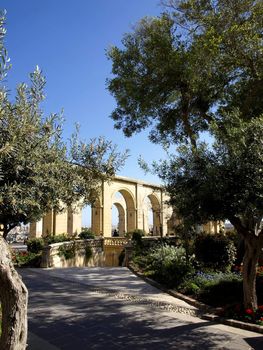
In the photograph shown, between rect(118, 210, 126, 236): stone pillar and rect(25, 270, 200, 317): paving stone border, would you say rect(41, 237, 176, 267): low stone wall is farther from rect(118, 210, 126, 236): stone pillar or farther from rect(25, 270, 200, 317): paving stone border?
rect(118, 210, 126, 236): stone pillar

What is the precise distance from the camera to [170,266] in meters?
12.9

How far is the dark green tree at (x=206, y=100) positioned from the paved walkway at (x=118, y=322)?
1789 millimetres

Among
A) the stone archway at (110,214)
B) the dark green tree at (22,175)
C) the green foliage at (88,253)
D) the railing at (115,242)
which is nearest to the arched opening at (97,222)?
the stone archway at (110,214)

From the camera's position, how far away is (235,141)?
7.29 metres

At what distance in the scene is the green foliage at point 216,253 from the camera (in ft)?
45.8

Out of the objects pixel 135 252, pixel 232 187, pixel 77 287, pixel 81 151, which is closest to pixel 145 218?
pixel 135 252

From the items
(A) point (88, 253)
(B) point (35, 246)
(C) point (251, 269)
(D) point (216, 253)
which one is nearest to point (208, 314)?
(C) point (251, 269)

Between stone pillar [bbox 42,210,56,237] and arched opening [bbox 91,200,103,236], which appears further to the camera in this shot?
arched opening [bbox 91,200,103,236]

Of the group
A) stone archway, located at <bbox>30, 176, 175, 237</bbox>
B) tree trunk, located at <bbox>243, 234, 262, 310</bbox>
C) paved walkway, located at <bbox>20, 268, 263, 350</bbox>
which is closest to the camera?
paved walkway, located at <bbox>20, 268, 263, 350</bbox>

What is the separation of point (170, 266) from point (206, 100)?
677 centimetres

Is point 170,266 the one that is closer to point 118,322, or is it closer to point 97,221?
point 118,322

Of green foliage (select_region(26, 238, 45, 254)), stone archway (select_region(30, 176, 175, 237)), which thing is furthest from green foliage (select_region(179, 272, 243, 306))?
stone archway (select_region(30, 176, 175, 237))

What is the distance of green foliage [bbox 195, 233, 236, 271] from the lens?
1395cm

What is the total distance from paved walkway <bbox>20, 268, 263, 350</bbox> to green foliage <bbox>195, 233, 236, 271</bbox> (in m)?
3.04
